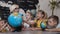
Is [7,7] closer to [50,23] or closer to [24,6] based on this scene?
[24,6]

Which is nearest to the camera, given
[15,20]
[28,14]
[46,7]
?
[15,20]

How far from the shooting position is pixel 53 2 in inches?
107

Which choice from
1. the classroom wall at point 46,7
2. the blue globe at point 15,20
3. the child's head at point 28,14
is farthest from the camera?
the classroom wall at point 46,7

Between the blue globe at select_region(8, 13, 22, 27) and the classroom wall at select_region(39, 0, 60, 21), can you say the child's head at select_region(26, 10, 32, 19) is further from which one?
the blue globe at select_region(8, 13, 22, 27)

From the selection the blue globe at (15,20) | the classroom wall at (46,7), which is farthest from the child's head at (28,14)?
the blue globe at (15,20)

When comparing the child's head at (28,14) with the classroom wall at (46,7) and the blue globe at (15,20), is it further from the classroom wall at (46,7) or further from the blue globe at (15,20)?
the blue globe at (15,20)

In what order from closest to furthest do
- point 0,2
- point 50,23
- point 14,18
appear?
point 14,18 < point 50,23 < point 0,2

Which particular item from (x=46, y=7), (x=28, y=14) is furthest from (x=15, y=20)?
(x=46, y=7)

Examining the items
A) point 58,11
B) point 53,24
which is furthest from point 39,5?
point 53,24

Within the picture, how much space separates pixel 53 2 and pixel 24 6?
46 centimetres

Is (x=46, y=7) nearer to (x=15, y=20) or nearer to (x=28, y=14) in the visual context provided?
(x=28, y=14)

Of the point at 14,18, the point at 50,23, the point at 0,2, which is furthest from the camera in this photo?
the point at 0,2

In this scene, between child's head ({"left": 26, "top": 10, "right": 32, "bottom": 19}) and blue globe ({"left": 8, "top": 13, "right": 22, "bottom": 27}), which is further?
child's head ({"left": 26, "top": 10, "right": 32, "bottom": 19})

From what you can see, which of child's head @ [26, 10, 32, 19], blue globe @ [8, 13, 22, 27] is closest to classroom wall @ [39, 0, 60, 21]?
child's head @ [26, 10, 32, 19]
